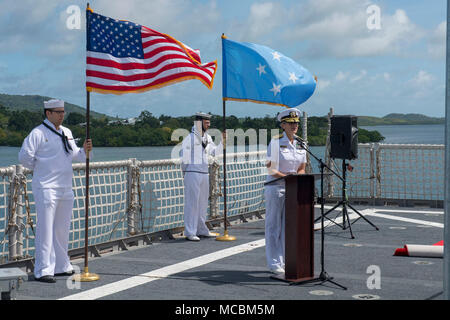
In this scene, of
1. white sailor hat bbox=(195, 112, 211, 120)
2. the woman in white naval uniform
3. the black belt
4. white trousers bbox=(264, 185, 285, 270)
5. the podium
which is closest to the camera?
the podium

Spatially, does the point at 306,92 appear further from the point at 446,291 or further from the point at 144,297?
the point at 446,291

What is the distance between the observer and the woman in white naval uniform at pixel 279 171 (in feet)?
23.2

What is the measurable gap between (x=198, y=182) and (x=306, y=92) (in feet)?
7.62

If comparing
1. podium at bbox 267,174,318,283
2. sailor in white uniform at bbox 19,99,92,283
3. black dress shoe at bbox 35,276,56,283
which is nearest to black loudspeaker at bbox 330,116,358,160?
podium at bbox 267,174,318,283

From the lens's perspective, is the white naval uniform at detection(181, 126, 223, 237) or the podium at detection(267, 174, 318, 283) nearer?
the podium at detection(267, 174, 318, 283)

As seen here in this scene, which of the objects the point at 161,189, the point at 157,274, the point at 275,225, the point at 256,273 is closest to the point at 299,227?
the point at 275,225

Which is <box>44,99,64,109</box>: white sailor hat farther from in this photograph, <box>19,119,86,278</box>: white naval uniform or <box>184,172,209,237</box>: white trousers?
<box>184,172,209,237</box>: white trousers

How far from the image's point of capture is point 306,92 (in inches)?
392

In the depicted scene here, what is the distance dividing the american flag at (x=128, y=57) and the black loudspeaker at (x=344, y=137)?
4.03 m

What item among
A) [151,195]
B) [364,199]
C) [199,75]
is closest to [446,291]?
[199,75]

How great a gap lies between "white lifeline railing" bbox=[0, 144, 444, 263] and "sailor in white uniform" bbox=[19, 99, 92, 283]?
58cm

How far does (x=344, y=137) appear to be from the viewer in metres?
10.8

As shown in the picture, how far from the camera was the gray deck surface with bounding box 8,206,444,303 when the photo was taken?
20.6 feet

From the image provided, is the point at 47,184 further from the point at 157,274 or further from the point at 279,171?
the point at 279,171
